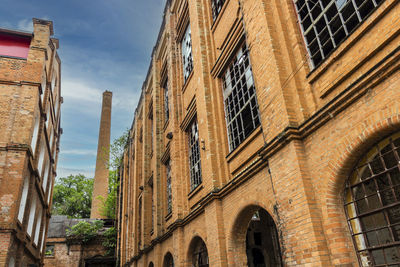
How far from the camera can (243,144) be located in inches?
293

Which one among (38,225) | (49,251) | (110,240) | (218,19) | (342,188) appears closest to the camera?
(342,188)

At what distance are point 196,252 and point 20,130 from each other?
7.97 meters

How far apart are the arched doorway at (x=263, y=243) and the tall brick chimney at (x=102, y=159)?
28826 mm

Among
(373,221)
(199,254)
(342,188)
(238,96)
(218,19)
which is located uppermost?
(218,19)

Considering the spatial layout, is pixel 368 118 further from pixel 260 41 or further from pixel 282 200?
pixel 260 41

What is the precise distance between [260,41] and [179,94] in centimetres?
665

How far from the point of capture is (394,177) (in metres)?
4.11

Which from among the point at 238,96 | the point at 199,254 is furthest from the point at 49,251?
the point at 238,96

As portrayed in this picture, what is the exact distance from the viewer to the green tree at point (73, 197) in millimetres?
44088

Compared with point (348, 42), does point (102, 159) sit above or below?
above

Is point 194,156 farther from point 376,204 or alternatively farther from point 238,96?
point 376,204

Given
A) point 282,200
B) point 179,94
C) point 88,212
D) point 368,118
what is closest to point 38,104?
point 179,94

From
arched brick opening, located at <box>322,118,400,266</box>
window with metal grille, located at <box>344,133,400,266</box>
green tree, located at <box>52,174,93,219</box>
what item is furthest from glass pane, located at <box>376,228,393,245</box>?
green tree, located at <box>52,174,93,219</box>

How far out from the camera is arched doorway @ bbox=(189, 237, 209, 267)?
9.83 m
